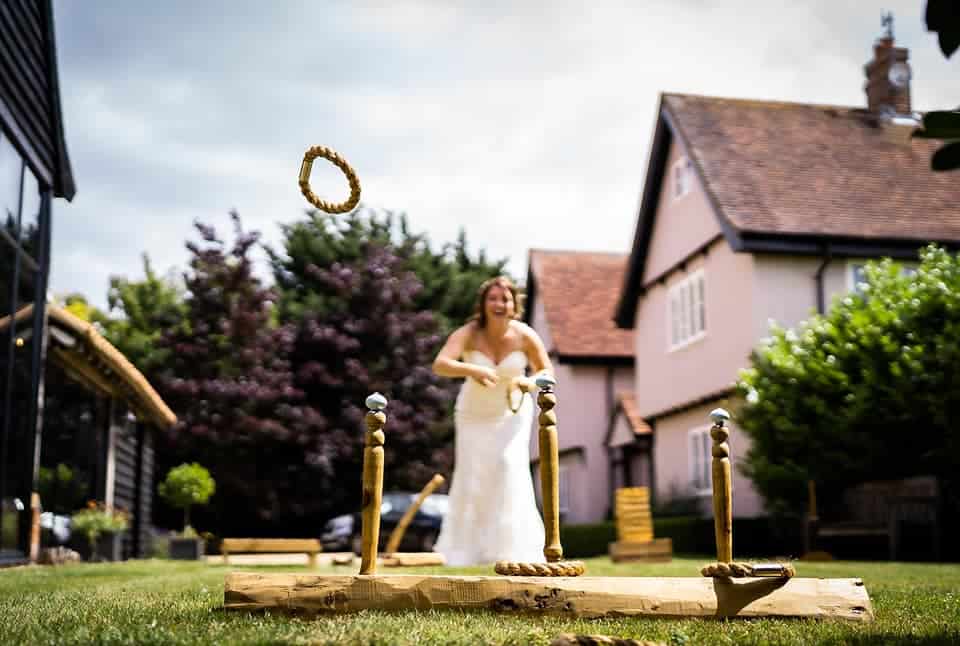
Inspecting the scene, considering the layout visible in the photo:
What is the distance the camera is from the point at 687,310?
22906mm

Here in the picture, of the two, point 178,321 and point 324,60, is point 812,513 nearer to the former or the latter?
point 324,60

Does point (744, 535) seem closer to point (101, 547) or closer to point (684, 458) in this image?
point (684, 458)

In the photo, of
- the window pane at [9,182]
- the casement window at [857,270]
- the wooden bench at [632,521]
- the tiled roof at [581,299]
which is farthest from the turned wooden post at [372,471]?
the tiled roof at [581,299]

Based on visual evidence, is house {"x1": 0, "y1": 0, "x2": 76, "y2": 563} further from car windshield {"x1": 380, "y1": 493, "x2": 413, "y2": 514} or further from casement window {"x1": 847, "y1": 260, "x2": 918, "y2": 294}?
casement window {"x1": 847, "y1": 260, "x2": 918, "y2": 294}

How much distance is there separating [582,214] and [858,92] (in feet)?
32.3

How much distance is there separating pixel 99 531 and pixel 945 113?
15230 millimetres

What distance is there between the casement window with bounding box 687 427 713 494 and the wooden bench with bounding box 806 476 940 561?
16.3 ft

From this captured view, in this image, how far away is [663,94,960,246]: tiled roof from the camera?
64.4 feet

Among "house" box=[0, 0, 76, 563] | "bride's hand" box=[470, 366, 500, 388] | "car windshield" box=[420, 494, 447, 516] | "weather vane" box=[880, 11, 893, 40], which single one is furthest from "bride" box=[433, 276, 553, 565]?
"weather vane" box=[880, 11, 893, 40]

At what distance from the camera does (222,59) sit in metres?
14.6

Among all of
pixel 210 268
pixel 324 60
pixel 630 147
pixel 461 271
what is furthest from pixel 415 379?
pixel 324 60

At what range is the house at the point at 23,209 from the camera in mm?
11828

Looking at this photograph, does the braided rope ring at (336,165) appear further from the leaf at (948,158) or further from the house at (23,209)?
the house at (23,209)

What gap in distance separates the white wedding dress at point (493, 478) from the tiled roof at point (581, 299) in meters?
20.6
